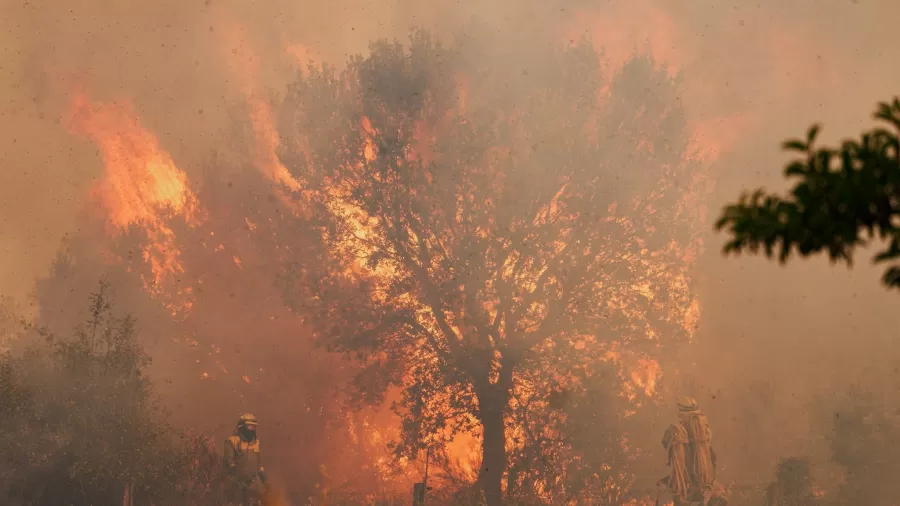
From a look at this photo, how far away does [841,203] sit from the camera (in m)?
5.20

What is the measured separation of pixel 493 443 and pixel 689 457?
5207 millimetres

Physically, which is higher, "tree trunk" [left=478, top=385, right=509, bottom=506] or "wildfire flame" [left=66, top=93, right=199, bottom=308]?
"wildfire flame" [left=66, top=93, right=199, bottom=308]

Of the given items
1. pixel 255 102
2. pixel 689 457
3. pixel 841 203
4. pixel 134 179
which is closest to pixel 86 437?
pixel 134 179

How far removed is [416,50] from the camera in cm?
2612

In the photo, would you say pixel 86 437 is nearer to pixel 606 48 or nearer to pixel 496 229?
pixel 496 229

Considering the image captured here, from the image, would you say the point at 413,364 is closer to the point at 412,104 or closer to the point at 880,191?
the point at 412,104

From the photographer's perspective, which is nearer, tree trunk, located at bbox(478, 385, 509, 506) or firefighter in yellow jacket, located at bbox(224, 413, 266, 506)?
firefighter in yellow jacket, located at bbox(224, 413, 266, 506)

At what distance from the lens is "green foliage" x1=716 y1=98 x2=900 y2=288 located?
17.0ft

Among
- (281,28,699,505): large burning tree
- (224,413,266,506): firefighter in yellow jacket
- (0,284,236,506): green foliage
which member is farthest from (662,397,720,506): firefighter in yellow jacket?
(0,284,236,506): green foliage

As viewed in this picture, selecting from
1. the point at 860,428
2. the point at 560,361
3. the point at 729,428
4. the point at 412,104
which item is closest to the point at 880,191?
the point at 560,361

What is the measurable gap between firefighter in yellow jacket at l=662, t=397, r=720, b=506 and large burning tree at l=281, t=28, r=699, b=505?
2646 mm

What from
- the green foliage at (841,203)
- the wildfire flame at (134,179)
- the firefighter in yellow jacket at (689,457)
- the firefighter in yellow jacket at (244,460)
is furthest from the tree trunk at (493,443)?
the green foliage at (841,203)

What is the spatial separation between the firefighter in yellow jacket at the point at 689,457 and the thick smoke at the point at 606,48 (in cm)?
605

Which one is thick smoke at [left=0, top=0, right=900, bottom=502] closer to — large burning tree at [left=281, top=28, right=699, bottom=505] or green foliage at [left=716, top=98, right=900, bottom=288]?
large burning tree at [left=281, top=28, right=699, bottom=505]
